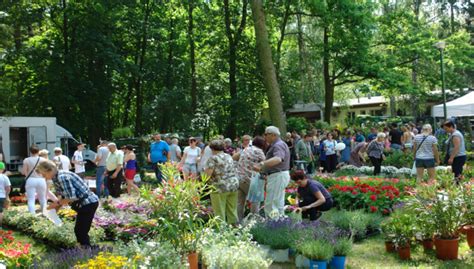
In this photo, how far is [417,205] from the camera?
6.89m

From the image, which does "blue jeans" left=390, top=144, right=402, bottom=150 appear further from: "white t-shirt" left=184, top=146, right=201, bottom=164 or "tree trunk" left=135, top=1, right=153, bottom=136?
"tree trunk" left=135, top=1, right=153, bottom=136

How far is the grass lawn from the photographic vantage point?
20.3 feet

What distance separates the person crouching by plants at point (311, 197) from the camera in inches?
314

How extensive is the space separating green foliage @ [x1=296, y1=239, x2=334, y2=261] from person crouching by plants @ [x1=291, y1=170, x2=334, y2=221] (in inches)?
82.2

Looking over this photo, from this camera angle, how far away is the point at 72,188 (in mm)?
6473

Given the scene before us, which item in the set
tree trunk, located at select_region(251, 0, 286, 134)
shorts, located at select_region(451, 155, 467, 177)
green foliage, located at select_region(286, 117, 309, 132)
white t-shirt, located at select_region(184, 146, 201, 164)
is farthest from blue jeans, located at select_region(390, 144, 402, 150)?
white t-shirt, located at select_region(184, 146, 201, 164)

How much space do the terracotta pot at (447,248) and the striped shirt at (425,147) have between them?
4710 millimetres

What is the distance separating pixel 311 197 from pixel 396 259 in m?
1.87

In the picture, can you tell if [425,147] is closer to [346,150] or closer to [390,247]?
[390,247]

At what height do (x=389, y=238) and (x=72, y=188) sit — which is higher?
(x=72, y=188)

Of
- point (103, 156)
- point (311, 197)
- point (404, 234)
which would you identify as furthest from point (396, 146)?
point (404, 234)

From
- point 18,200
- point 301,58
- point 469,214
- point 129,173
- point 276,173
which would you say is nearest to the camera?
point 469,214

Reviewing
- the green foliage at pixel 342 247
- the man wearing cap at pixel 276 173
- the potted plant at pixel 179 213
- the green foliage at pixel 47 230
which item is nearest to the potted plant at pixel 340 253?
the green foliage at pixel 342 247

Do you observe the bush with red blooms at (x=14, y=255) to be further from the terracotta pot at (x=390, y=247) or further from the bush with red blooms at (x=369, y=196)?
the bush with red blooms at (x=369, y=196)
